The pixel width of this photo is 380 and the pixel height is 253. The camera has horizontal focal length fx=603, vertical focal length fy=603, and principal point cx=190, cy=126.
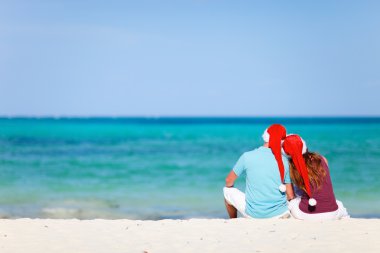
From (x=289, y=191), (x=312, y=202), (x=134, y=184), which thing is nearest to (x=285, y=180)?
(x=289, y=191)

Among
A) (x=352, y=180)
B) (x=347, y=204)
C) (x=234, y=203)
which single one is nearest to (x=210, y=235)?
(x=234, y=203)

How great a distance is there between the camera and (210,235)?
6.09m

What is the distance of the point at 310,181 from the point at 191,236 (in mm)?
1347

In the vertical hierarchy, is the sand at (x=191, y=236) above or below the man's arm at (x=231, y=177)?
below

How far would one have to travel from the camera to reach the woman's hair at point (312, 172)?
620 centimetres

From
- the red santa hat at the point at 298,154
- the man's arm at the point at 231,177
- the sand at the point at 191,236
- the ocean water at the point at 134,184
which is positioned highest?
the red santa hat at the point at 298,154

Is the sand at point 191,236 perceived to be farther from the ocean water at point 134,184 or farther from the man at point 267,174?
the ocean water at point 134,184

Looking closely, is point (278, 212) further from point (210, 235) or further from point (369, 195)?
point (369, 195)

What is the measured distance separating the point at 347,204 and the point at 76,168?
950cm

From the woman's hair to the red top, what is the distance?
46mm

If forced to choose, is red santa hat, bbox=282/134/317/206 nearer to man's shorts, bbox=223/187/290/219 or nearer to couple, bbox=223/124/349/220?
couple, bbox=223/124/349/220

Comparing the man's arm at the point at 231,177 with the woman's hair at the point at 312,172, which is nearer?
the woman's hair at the point at 312,172

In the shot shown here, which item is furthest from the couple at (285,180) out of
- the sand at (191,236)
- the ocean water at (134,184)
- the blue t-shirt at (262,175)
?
the ocean water at (134,184)

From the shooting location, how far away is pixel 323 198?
631cm
